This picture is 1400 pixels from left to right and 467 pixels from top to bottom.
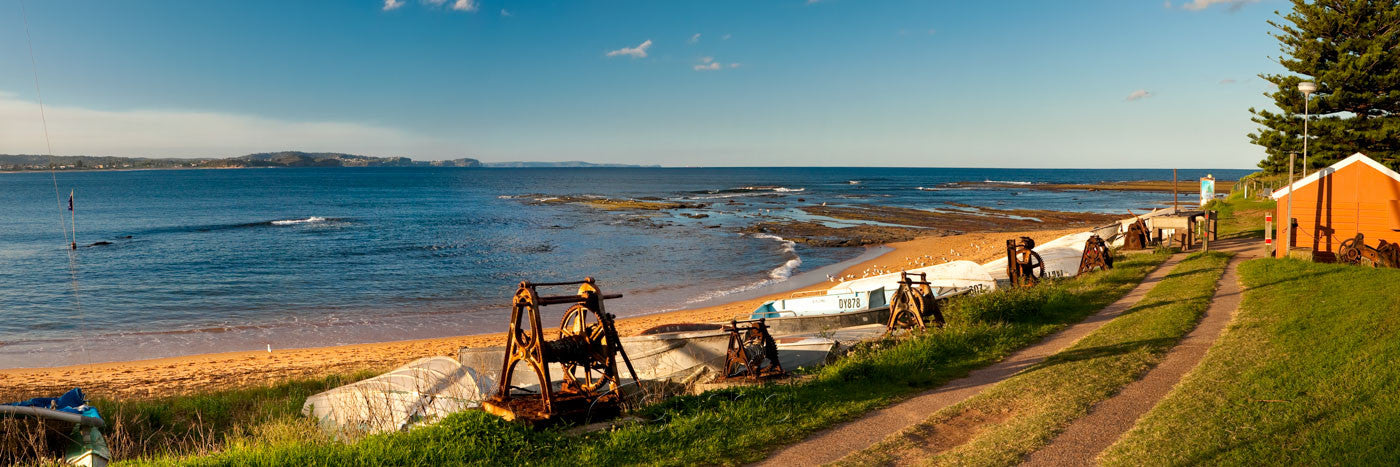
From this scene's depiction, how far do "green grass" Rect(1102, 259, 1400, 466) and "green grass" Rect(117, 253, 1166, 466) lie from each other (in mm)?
2528

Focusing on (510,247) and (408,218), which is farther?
(408,218)

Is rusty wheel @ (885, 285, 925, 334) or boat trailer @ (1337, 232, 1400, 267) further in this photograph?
boat trailer @ (1337, 232, 1400, 267)

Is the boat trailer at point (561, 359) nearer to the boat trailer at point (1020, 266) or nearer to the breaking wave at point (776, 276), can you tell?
the boat trailer at point (1020, 266)

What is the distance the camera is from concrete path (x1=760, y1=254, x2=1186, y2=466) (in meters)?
6.53

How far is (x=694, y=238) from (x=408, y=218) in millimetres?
31199

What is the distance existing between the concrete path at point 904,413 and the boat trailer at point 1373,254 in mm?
11179

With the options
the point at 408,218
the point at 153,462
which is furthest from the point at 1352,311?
the point at 408,218

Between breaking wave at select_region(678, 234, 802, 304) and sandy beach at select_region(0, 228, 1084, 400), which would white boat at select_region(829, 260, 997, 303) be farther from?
breaking wave at select_region(678, 234, 802, 304)

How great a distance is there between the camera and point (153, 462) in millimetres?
6738

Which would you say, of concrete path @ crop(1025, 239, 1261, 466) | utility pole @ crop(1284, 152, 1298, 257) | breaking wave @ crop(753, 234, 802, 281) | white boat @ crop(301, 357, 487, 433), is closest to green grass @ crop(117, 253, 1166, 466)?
white boat @ crop(301, 357, 487, 433)

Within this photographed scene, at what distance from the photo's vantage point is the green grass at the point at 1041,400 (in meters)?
6.45

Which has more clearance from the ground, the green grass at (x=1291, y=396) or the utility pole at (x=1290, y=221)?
the utility pole at (x=1290, y=221)

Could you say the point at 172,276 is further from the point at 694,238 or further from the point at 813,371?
the point at 813,371

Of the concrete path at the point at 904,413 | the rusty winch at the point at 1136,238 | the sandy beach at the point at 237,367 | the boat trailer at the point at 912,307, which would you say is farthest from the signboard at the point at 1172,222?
the boat trailer at the point at 912,307
